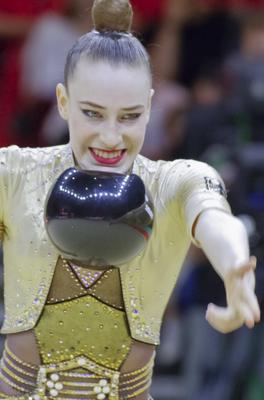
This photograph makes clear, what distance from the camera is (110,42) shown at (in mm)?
2285

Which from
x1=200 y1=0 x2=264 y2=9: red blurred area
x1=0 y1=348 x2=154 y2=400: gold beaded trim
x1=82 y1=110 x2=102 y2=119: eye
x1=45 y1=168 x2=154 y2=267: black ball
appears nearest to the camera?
x1=45 y1=168 x2=154 y2=267: black ball

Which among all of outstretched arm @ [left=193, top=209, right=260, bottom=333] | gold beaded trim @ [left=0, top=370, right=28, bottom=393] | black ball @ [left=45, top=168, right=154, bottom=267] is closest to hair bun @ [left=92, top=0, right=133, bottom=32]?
black ball @ [left=45, top=168, right=154, bottom=267]

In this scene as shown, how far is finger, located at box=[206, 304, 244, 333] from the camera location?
6.38 ft

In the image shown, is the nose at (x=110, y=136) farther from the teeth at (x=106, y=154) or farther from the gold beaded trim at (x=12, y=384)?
the gold beaded trim at (x=12, y=384)

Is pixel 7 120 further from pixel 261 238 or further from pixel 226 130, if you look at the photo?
pixel 261 238

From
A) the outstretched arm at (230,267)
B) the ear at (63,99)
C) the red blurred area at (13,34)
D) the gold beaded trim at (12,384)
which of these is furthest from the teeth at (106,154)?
the red blurred area at (13,34)

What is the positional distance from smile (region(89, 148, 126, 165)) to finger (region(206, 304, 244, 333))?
0.43 meters

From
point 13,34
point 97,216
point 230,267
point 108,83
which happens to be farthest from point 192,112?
point 230,267

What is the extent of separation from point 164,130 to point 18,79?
2.71ft

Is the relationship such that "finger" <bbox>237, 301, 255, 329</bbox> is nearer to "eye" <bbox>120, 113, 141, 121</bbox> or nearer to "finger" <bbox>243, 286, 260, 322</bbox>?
"finger" <bbox>243, 286, 260, 322</bbox>

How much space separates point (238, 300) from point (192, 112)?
8.78ft

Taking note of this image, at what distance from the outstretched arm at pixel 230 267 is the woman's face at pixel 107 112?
241 millimetres

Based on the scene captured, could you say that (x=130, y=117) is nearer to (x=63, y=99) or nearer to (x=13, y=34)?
(x=63, y=99)

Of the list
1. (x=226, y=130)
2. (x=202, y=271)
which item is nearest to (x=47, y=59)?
(x=226, y=130)
